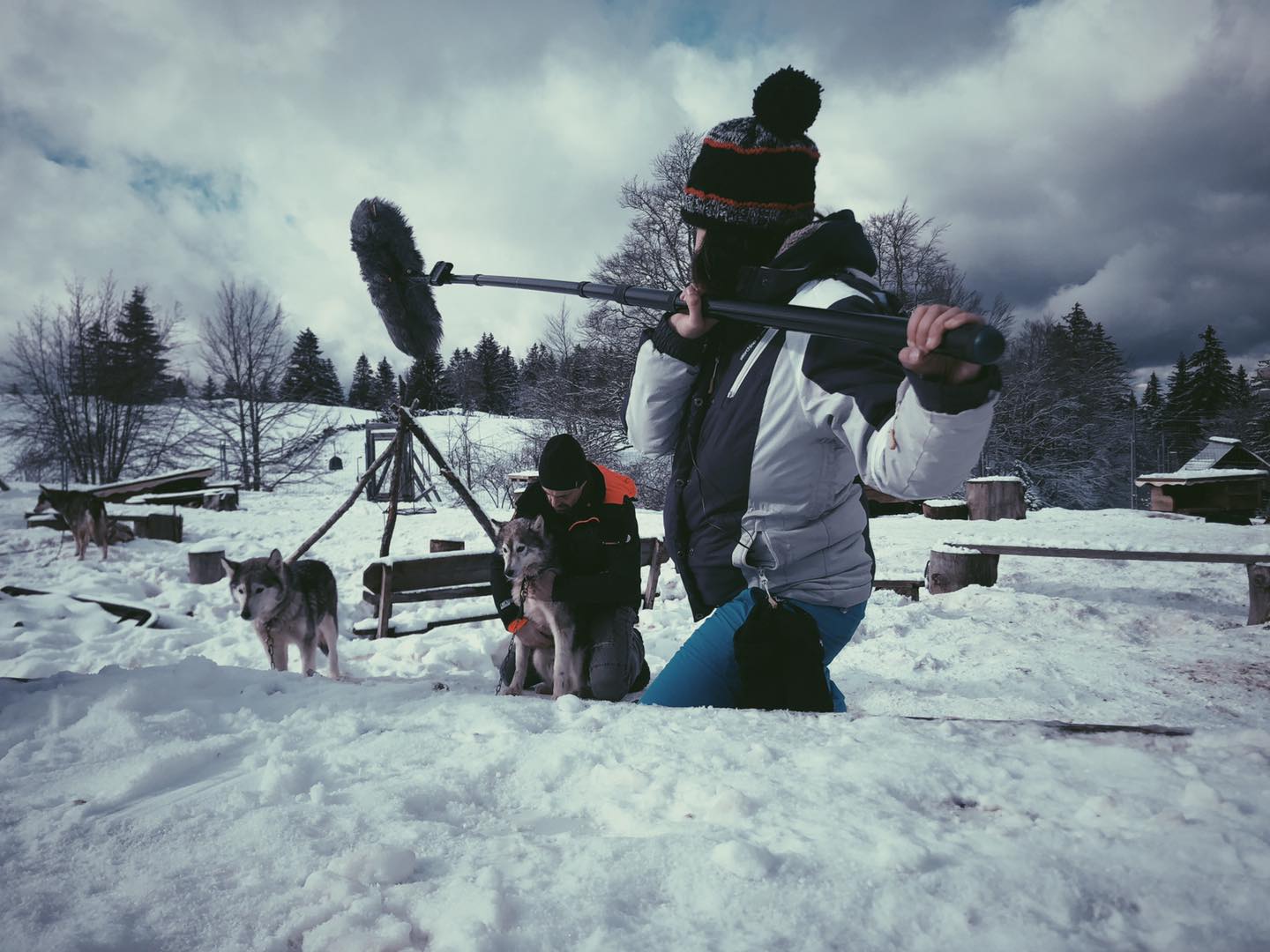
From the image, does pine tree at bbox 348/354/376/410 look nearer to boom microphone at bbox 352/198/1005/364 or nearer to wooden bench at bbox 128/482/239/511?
wooden bench at bbox 128/482/239/511

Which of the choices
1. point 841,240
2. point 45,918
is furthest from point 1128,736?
point 45,918

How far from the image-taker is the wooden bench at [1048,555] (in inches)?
215

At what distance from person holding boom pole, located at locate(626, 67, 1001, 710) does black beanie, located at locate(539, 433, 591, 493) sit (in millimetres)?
1899

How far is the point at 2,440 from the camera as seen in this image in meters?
17.8

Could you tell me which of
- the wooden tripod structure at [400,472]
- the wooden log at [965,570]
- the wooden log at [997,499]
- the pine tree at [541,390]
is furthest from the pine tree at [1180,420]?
the wooden tripod structure at [400,472]

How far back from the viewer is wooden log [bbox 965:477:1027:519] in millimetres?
Answer: 11312

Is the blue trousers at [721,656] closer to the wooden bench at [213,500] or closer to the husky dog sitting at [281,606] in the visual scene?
the husky dog sitting at [281,606]

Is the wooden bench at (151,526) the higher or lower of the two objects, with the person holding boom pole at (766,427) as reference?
lower

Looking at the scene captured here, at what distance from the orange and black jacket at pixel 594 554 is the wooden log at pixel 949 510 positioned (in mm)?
9520

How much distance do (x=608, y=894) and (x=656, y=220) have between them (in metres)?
18.4

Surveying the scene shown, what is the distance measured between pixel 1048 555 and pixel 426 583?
637cm

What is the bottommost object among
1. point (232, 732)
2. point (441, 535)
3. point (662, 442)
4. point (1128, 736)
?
point (441, 535)

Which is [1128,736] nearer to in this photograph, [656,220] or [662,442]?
[662,442]

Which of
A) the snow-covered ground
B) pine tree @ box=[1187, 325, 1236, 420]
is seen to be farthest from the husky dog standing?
pine tree @ box=[1187, 325, 1236, 420]
